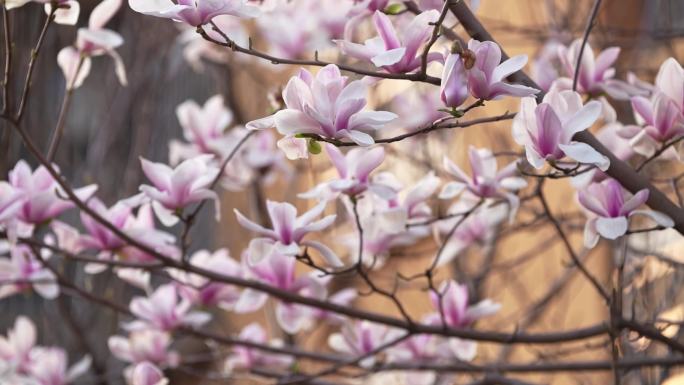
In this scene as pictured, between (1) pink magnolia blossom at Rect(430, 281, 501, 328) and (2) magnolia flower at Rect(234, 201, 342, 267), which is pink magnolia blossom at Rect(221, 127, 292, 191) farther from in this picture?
(2) magnolia flower at Rect(234, 201, 342, 267)

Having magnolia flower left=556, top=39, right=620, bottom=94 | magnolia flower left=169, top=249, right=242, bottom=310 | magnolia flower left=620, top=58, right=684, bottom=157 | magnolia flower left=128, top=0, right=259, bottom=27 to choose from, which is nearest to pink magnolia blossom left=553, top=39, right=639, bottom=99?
magnolia flower left=556, top=39, right=620, bottom=94

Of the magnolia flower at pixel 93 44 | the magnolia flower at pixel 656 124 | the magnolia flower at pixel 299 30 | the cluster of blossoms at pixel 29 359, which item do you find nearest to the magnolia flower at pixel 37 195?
the magnolia flower at pixel 93 44

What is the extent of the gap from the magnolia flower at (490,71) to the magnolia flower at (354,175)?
0.81 feet

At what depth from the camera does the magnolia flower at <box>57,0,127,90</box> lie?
122 centimetres

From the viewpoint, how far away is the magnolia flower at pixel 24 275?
1325 millimetres

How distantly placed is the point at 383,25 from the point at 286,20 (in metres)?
1.29

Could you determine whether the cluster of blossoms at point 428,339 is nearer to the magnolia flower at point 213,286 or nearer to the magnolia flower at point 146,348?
the magnolia flower at point 213,286

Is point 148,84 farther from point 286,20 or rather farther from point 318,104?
point 318,104

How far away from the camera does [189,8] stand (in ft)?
2.83

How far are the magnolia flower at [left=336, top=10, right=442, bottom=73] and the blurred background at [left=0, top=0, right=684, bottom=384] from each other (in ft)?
2.89

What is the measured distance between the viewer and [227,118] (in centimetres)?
162

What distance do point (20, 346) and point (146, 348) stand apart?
205mm

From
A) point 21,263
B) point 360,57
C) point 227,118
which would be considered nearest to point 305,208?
point 227,118

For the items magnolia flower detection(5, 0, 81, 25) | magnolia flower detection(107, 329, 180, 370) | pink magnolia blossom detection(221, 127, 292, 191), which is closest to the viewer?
magnolia flower detection(5, 0, 81, 25)
